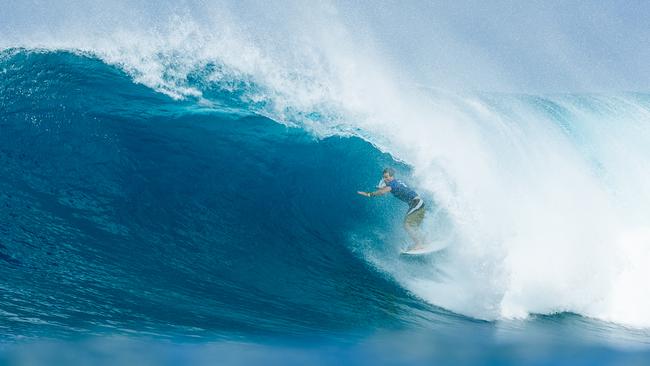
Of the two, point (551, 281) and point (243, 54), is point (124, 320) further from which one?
point (551, 281)

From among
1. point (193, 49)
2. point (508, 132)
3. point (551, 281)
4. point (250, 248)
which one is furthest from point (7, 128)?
point (508, 132)

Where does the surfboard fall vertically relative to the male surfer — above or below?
below

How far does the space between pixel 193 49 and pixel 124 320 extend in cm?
455

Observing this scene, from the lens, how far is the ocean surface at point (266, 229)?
5895 mm

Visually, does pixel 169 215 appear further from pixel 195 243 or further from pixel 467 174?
pixel 467 174

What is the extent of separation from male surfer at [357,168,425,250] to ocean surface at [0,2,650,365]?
0.14m

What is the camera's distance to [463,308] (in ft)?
22.0

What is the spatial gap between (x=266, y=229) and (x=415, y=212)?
1887 millimetres

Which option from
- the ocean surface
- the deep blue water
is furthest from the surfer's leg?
the deep blue water

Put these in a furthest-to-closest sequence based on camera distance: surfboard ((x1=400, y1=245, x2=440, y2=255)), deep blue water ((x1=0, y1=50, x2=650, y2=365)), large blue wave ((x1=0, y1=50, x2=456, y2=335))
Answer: surfboard ((x1=400, y1=245, x2=440, y2=255))
large blue wave ((x1=0, y1=50, x2=456, y2=335))
deep blue water ((x1=0, y1=50, x2=650, y2=365))

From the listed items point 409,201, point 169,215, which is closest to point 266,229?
point 169,215

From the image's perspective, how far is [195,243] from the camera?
6.83m

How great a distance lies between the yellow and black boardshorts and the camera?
721 cm

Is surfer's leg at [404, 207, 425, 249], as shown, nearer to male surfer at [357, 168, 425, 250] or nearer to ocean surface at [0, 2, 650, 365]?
male surfer at [357, 168, 425, 250]
